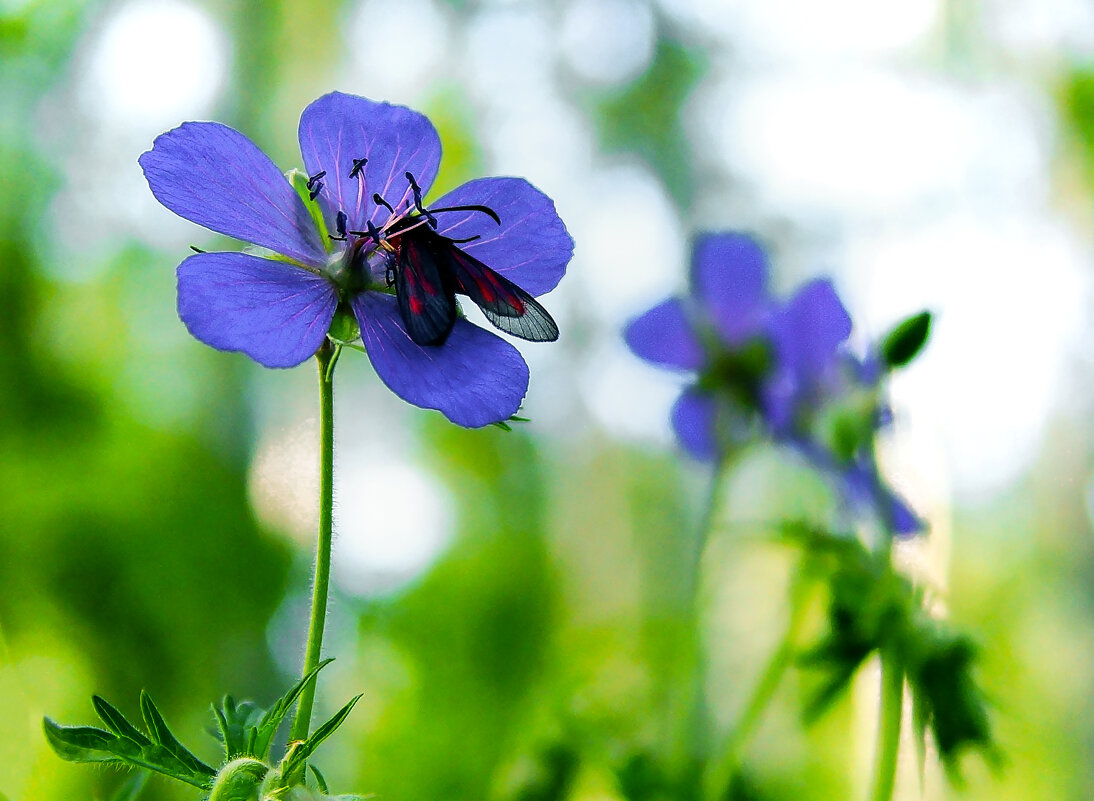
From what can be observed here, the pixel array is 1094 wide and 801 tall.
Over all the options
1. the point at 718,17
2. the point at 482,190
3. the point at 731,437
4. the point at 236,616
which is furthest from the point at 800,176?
the point at 482,190

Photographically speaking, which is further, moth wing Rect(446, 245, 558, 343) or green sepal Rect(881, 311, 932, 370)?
green sepal Rect(881, 311, 932, 370)

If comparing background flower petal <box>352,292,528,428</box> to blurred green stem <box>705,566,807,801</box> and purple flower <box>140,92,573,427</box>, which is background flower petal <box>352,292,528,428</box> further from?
blurred green stem <box>705,566,807,801</box>

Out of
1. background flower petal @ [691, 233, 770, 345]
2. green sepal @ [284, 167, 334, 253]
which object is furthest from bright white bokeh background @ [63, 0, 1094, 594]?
green sepal @ [284, 167, 334, 253]

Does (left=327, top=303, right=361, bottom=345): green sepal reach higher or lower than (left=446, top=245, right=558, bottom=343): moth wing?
lower

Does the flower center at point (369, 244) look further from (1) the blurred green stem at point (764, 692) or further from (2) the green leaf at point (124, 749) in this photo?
(1) the blurred green stem at point (764, 692)

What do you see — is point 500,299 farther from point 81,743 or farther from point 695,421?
point 695,421

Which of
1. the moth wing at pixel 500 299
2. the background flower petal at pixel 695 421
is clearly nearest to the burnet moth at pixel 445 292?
the moth wing at pixel 500 299

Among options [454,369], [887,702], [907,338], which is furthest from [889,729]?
[454,369]

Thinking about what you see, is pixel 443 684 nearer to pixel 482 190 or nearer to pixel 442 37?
pixel 442 37

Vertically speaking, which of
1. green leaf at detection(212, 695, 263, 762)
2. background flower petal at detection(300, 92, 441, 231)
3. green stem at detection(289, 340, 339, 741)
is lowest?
green leaf at detection(212, 695, 263, 762)
